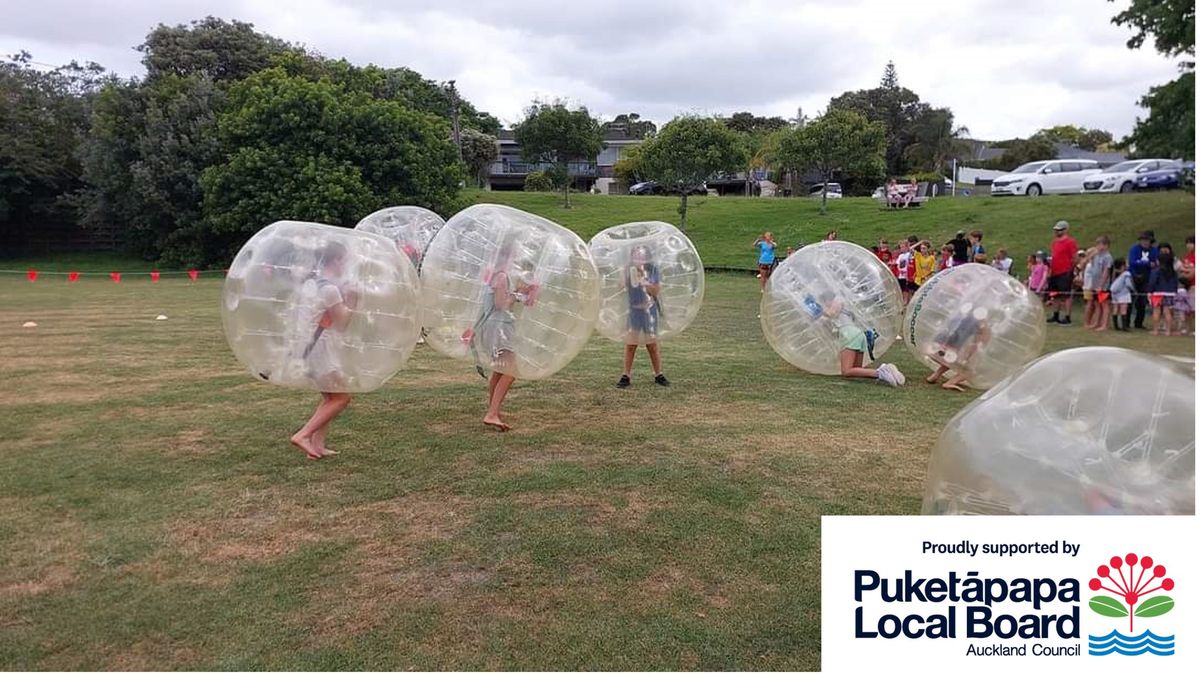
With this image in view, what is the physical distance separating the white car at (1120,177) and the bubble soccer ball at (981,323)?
24.8 meters

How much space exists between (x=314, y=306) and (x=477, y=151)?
52311mm

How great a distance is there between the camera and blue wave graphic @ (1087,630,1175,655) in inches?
114

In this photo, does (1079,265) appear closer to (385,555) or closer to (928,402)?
(928,402)

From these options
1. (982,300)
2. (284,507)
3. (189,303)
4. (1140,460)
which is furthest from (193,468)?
(189,303)

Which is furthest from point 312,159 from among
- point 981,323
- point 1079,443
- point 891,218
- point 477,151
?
point 1079,443

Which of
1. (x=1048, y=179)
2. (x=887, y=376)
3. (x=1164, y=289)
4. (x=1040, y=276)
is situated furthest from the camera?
(x=1048, y=179)

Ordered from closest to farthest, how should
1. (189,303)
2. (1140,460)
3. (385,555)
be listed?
(1140,460), (385,555), (189,303)

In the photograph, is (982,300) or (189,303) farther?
(189,303)

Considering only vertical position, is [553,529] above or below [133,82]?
below

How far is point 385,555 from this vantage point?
14.9ft

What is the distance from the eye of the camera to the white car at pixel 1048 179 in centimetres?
3209

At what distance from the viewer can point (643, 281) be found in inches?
348

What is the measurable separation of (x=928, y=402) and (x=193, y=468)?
22.9 feet

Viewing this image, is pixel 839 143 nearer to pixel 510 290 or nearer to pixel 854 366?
pixel 854 366
